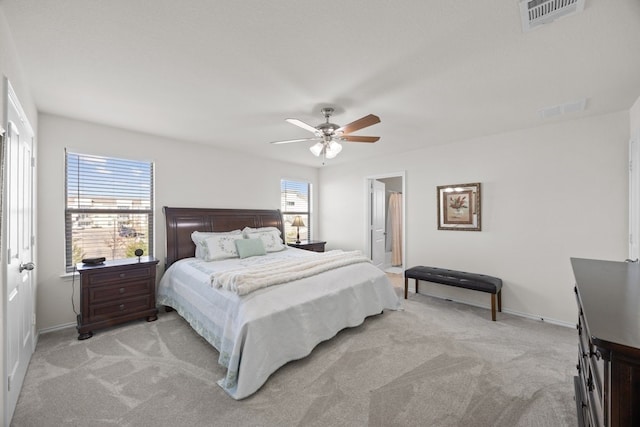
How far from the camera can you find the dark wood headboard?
154 inches

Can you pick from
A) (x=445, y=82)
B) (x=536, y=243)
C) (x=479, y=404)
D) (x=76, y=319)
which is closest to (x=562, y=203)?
(x=536, y=243)

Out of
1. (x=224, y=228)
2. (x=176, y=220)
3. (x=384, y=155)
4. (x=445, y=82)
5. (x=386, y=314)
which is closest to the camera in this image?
(x=445, y=82)

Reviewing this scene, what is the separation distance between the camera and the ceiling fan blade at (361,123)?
2422 millimetres

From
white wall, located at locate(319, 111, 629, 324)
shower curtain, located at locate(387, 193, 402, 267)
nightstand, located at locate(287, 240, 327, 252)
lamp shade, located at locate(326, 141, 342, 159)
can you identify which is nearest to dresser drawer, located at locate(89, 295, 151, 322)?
nightstand, located at locate(287, 240, 327, 252)

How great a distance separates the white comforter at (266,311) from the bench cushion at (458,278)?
30.4 inches

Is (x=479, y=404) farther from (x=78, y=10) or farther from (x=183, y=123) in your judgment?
(x=183, y=123)

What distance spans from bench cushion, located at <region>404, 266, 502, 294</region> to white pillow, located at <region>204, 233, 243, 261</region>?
275 cm

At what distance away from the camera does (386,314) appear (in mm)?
3549

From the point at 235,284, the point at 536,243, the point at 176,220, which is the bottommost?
the point at 235,284

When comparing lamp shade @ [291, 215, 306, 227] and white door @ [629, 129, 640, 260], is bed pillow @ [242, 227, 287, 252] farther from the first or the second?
white door @ [629, 129, 640, 260]

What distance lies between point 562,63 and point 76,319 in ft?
18.1

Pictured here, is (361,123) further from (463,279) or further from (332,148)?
(463,279)

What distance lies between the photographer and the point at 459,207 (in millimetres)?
4117

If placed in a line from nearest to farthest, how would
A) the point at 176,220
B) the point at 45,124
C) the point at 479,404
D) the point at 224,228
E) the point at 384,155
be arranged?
the point at 479,404 → the point at 45,124 → the point at 176,220 → the point at 224,228 → the point at 384,155
